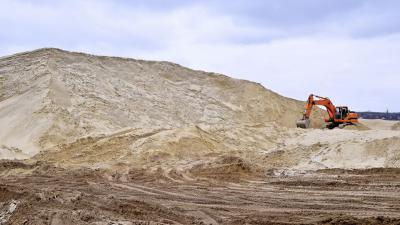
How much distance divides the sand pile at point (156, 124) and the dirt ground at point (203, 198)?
64.9 inches

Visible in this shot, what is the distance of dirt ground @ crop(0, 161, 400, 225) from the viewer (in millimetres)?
9586

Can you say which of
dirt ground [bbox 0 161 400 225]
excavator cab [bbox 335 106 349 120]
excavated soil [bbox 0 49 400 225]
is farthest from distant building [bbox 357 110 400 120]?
dirt ground [bbox 0 161 400 225]

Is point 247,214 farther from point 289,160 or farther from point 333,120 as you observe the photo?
point 333,120

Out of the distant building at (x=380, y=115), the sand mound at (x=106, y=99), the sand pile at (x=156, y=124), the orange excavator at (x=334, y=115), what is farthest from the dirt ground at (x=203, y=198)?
the distant building at (x=380, y=115)

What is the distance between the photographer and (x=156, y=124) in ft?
100

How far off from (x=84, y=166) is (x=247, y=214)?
11129 mm

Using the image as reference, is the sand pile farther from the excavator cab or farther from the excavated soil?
the excavator cab

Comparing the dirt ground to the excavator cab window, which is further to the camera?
the excavator cab window

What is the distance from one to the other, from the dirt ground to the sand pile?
1.65 meters

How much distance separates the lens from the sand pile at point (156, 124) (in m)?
20.2

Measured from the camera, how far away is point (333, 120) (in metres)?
31.3

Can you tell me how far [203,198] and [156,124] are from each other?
728 inches

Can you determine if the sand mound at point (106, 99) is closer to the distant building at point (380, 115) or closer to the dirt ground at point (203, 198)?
the dirt ground at point (203, 198)

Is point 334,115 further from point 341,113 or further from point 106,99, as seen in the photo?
point 106,99
